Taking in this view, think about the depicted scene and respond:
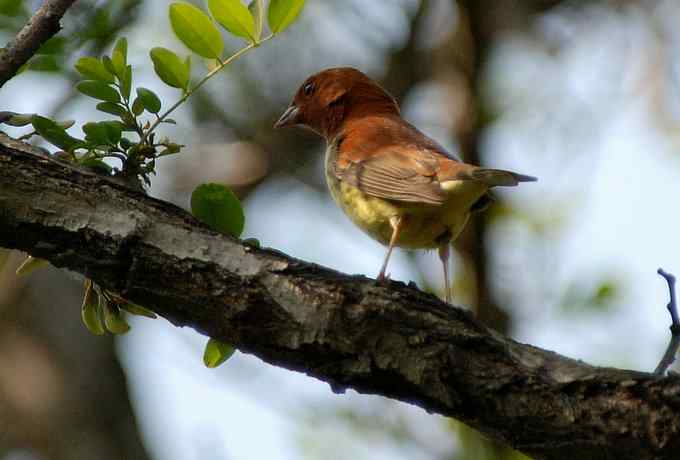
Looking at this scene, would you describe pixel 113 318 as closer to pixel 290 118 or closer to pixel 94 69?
pixel 94 69

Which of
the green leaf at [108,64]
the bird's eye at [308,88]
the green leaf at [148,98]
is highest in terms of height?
the bird's eye at [308,88]

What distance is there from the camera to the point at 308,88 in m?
6.86

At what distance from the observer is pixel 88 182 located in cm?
310

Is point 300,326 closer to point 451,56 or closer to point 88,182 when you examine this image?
point 88,182

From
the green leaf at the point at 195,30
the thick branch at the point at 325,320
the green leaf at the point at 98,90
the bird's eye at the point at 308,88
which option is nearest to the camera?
the thick branch at the point at 325,320

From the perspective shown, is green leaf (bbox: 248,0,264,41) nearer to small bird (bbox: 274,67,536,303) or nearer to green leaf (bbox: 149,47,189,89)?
green leaf (bbox: 149,47,189,89)

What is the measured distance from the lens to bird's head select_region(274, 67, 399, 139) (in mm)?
6750

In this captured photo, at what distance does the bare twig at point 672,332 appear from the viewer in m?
2.95

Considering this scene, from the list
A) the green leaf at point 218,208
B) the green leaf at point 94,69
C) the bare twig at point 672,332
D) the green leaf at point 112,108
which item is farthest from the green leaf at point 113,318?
the bare twig at point 672,332

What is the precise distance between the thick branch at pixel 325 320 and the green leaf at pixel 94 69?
0.43 meters

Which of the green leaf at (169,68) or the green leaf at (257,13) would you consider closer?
the green leaf at (169,68)

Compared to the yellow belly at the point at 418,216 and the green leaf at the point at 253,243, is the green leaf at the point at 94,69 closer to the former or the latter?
the green leaf at the point at 253,243

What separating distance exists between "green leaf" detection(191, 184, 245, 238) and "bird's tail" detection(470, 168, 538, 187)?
1581 mm

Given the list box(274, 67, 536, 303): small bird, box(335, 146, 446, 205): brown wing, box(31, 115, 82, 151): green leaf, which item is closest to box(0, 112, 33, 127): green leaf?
box(31, 115, 82, 151): green leaf
